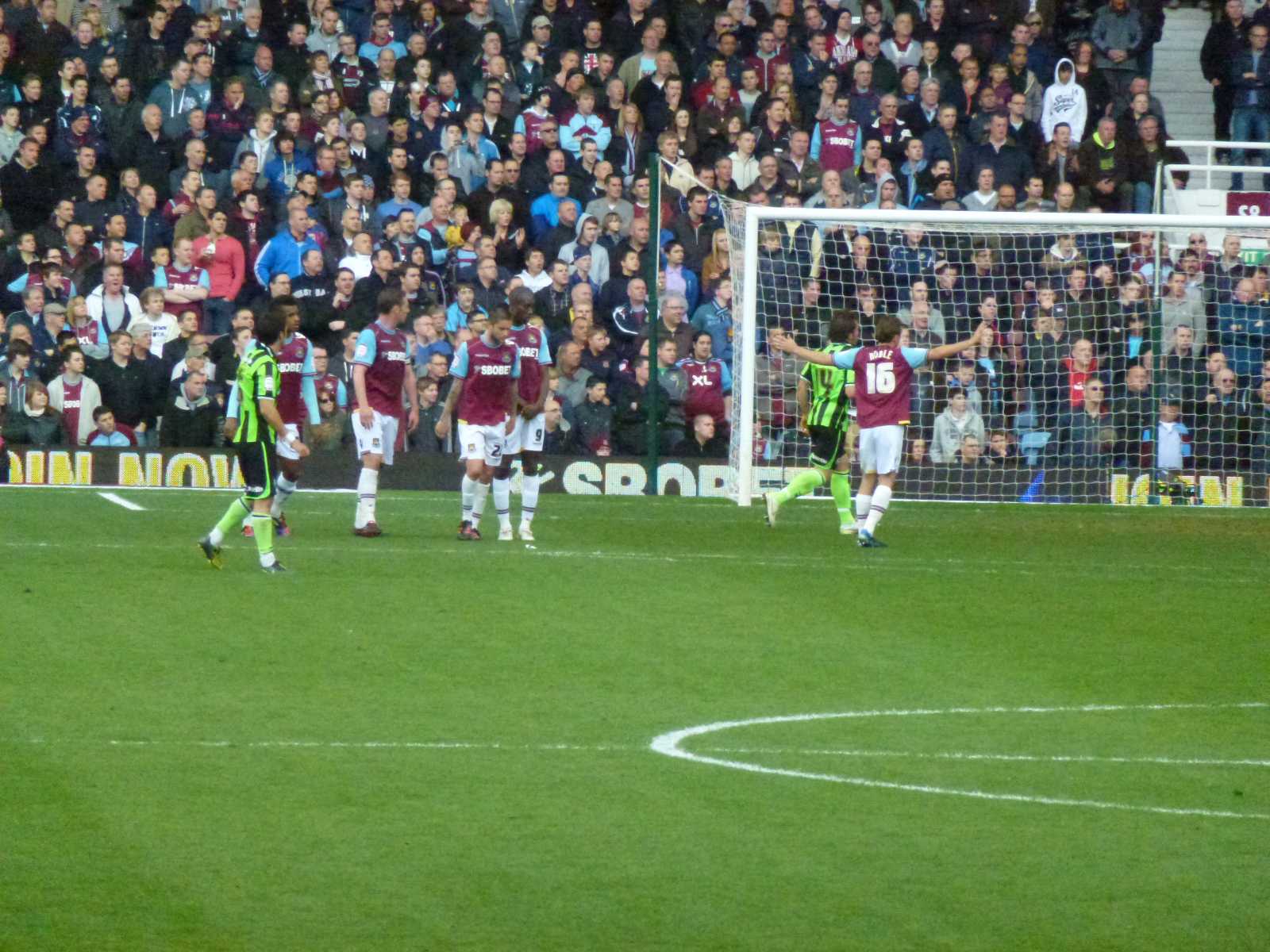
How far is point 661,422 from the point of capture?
20875mm

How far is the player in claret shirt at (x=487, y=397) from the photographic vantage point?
15305 millimetres

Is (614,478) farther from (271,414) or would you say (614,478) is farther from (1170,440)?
(271,414)

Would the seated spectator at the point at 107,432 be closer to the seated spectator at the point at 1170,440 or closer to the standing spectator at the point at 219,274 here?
the standing spectator at the point at 219,274

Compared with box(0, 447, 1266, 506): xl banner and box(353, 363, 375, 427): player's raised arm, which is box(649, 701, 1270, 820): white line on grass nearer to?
box(353, 363, 375, 427): player's raised arm

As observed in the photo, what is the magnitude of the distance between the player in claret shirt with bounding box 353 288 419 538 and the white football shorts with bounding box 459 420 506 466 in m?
0.74

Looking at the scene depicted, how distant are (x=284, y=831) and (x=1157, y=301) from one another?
15.5 meters

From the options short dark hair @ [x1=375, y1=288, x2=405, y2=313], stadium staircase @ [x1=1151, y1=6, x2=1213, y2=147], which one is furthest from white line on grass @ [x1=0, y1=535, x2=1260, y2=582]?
stadium staircase @ [x1=1151, y1=6, x2=1213, y2=147]

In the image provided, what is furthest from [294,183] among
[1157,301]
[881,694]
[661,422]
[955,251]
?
[881,694]

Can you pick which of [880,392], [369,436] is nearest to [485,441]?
[369,436]

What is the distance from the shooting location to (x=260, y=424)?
42.6 ft

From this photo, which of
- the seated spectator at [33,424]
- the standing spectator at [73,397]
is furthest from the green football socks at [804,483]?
the seated spectator at [33,424]

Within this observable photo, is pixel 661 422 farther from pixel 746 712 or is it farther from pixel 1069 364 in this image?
pixel 746 712

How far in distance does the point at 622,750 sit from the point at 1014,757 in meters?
1.56

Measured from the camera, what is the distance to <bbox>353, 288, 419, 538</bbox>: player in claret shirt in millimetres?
15625
